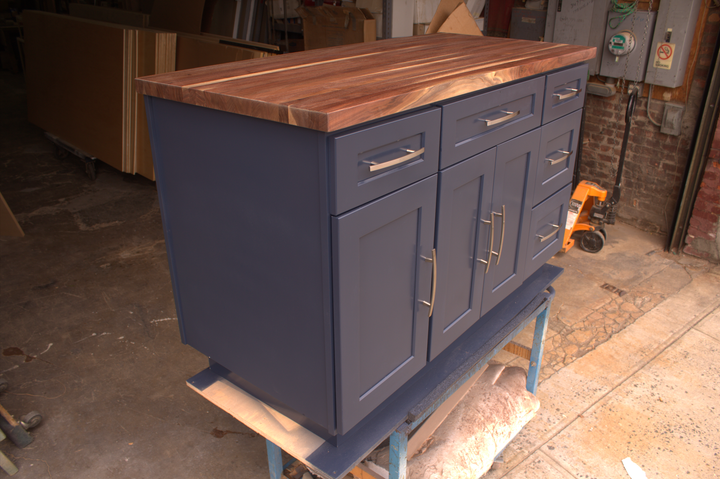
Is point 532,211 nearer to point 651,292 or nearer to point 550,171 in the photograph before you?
point 550,171

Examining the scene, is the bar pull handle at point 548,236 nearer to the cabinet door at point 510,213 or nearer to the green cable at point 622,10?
the cabinet door at point 510,213

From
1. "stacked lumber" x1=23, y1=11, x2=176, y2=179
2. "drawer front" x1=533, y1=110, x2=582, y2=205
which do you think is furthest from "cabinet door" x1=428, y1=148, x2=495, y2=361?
"stacked lumber" x1=23, y1=11, x2=176, y2=179

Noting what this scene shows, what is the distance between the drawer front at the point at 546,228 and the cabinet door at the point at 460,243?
1.27 feet

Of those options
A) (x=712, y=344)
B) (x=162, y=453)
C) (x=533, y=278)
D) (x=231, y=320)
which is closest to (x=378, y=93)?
(x=231, y=320)

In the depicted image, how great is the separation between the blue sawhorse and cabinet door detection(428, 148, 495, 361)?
6.7 inches

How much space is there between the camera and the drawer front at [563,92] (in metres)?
1.91

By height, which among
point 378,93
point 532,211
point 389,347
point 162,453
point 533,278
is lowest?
point 162,453

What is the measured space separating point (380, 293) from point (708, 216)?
349 cm

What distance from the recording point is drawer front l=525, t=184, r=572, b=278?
2.11 m

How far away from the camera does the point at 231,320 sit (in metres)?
1.58

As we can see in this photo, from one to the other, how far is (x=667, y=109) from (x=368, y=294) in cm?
364

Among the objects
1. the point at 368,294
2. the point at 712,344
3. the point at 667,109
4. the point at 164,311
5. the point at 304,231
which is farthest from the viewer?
the point at 667,109

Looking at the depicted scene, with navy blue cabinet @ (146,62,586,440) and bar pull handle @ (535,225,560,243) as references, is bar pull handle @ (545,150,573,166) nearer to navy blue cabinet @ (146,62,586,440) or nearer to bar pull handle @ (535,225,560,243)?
navy blue cabinet @ (146,62,586,440)

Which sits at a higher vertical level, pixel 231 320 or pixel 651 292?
pixel 231 320
